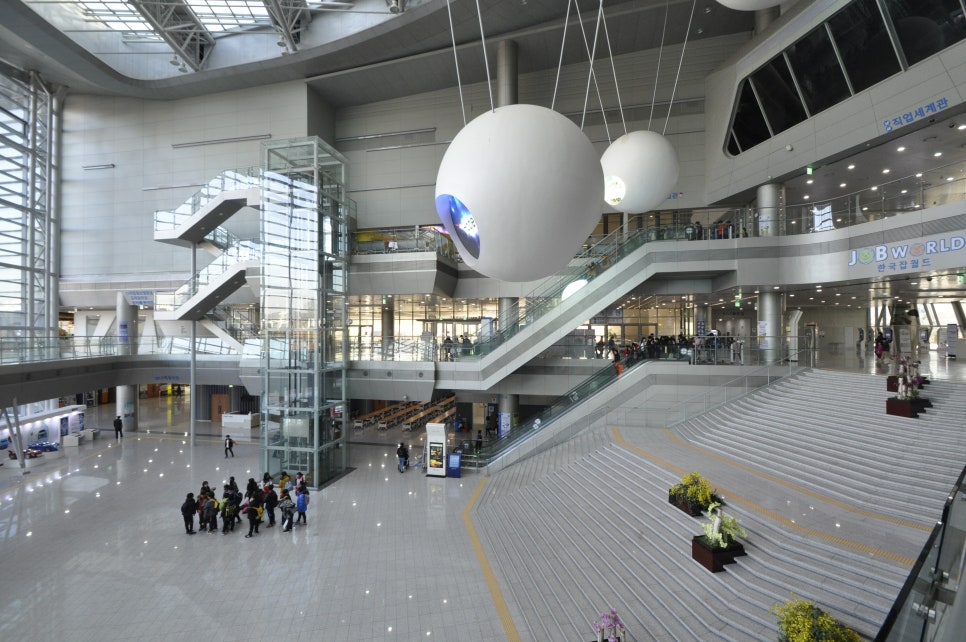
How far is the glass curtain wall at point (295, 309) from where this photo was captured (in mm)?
15906

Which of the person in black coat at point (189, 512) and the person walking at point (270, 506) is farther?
the person walking at point (270, 506)

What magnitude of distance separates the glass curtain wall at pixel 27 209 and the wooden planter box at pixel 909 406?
118 feet

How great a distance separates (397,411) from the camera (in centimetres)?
2958

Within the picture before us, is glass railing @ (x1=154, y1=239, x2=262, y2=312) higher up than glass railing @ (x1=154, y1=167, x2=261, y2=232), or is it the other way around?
glass railing @ (x1=154, y1=167, x2=261, y2=232)

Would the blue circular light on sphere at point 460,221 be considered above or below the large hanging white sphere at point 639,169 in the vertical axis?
below

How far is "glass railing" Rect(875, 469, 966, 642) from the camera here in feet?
9.80

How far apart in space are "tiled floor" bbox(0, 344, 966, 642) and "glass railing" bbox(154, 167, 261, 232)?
10564 mm

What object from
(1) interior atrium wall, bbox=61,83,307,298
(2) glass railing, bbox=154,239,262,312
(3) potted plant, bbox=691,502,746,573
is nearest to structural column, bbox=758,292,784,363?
(3) potted plant, bbox=691,502,746,573

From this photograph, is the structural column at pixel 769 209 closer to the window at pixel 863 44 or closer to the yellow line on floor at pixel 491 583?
the window at pixel 863 44

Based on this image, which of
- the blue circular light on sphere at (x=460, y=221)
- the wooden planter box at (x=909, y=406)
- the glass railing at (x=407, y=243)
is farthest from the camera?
the glass railing at (x=407, y=243)

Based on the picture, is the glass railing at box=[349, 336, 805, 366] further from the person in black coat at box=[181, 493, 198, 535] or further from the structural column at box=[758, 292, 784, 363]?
the person in black coat at box=[181, 493, 198, 535]

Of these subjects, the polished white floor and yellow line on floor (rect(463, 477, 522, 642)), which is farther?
the polished white floor

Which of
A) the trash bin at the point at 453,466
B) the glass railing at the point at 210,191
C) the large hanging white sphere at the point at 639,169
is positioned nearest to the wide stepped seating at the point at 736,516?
the trash bin at the point at 453,466

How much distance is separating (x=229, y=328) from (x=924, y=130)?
27447 mm
